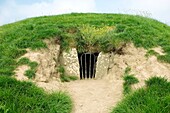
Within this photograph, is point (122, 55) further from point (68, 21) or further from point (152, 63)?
point (68, 21)

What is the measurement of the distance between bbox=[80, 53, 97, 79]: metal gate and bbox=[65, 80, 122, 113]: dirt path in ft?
2.70

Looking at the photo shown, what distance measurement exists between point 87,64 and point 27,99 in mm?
4560

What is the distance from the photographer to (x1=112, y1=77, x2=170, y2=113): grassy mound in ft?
30.6

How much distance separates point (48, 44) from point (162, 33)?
4466 millimetres

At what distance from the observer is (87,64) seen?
13906mm

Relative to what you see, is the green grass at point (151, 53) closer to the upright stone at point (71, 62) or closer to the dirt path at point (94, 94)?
the dirt path at point (94, 94)

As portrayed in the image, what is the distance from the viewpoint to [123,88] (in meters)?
11.1

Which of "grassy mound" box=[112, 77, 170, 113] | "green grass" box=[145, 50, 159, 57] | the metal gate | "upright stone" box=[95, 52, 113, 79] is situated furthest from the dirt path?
"green grass" box=[145, 50, 159, 57]

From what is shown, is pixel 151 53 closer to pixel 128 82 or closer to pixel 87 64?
pixel 128 82

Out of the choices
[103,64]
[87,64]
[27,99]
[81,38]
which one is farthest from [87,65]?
[27,99]

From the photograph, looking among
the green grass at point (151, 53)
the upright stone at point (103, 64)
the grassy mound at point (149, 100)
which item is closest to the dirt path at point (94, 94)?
the upright stone at point (103, 64)

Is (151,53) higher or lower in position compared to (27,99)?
higher

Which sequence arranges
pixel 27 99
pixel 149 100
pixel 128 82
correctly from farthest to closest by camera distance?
pixel 128 82 < pixel 27 99 < pixel 149 100

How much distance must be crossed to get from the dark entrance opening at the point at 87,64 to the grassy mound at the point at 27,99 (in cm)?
295
